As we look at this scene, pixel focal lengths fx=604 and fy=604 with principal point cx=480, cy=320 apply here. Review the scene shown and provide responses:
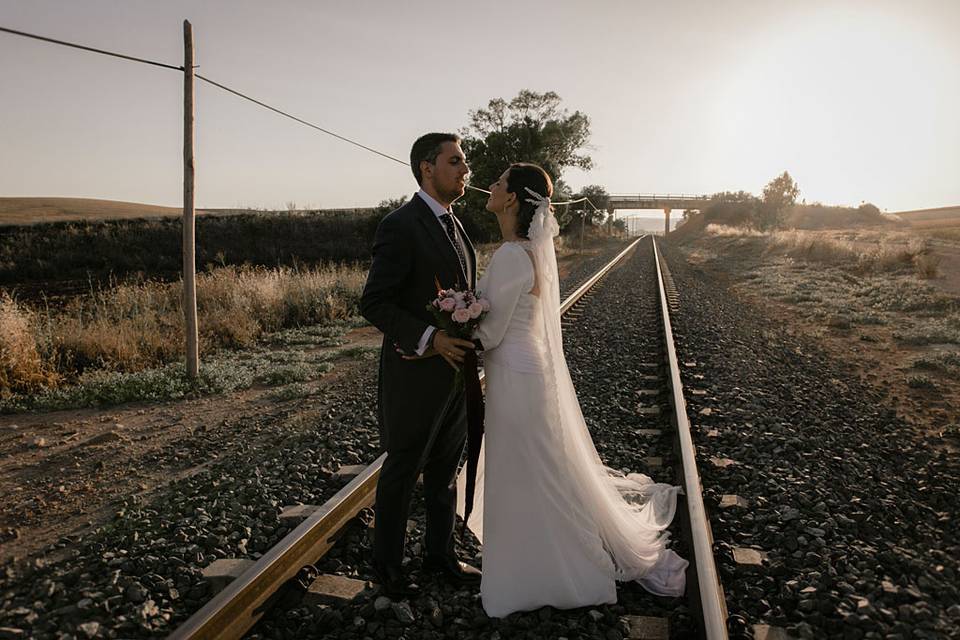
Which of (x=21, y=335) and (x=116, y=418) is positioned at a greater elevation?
(x=21, y=335)

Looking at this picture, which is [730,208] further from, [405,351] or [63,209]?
[405,351]

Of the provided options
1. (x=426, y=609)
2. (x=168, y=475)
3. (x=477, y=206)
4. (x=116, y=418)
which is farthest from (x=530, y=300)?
(x=477, y=206)

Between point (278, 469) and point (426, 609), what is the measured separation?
1888mm

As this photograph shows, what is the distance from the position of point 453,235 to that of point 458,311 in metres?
0.60

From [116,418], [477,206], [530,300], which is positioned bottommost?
[116,418]

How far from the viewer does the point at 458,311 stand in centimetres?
261

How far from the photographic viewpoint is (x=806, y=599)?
9.02 feet

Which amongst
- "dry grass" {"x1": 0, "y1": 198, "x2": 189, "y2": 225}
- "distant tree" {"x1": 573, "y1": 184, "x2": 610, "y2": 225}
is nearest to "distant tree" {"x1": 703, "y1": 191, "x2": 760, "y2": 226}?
"distant tree" {"x1": 573, "y1": 184, "x2": 610, "y2": 225}

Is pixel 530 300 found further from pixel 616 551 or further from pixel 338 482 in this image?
pixel 338 482

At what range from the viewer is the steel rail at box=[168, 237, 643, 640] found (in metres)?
2.43

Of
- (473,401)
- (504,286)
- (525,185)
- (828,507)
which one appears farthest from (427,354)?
(828,507)

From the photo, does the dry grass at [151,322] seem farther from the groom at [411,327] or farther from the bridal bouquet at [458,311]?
the bridal bouquet at [458,311]

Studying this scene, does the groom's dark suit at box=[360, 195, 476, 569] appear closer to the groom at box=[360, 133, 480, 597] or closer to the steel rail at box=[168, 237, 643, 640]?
the groom at box=[360, 133, 480, 597]

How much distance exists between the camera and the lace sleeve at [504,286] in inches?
110
